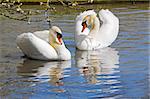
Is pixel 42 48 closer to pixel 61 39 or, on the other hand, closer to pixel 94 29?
pixel 61 39

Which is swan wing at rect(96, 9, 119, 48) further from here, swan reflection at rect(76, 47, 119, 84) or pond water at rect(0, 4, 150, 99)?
swan reflection at rect(76, 47, 119, 84)

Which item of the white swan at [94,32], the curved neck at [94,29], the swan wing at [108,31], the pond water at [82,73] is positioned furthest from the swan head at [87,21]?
the pond water at [82,73]

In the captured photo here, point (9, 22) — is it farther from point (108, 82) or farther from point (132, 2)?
point (132, 2)

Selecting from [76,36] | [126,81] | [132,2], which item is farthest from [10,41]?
[132,2]

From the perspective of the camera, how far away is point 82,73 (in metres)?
13.5

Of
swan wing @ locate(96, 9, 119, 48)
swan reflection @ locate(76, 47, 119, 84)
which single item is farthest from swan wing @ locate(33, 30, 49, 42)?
swan wing @ locate(96, 9, 119, 48)

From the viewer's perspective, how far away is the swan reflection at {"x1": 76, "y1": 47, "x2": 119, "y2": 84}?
13.5 meters

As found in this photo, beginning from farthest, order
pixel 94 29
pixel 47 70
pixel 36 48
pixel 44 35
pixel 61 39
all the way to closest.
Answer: pixel 94 29
pixel 44 35
pixel 61 39
pixel 36 48
pixel 47 70

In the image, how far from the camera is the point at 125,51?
16578 mm

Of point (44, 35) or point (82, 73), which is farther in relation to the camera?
point (44, 35)

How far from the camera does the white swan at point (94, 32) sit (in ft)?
58.9

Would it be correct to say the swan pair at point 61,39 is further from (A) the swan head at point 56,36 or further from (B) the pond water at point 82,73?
(B) the pond water at point 82,73

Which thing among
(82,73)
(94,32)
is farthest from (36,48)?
(94,32)

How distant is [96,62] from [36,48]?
73.5 inches
